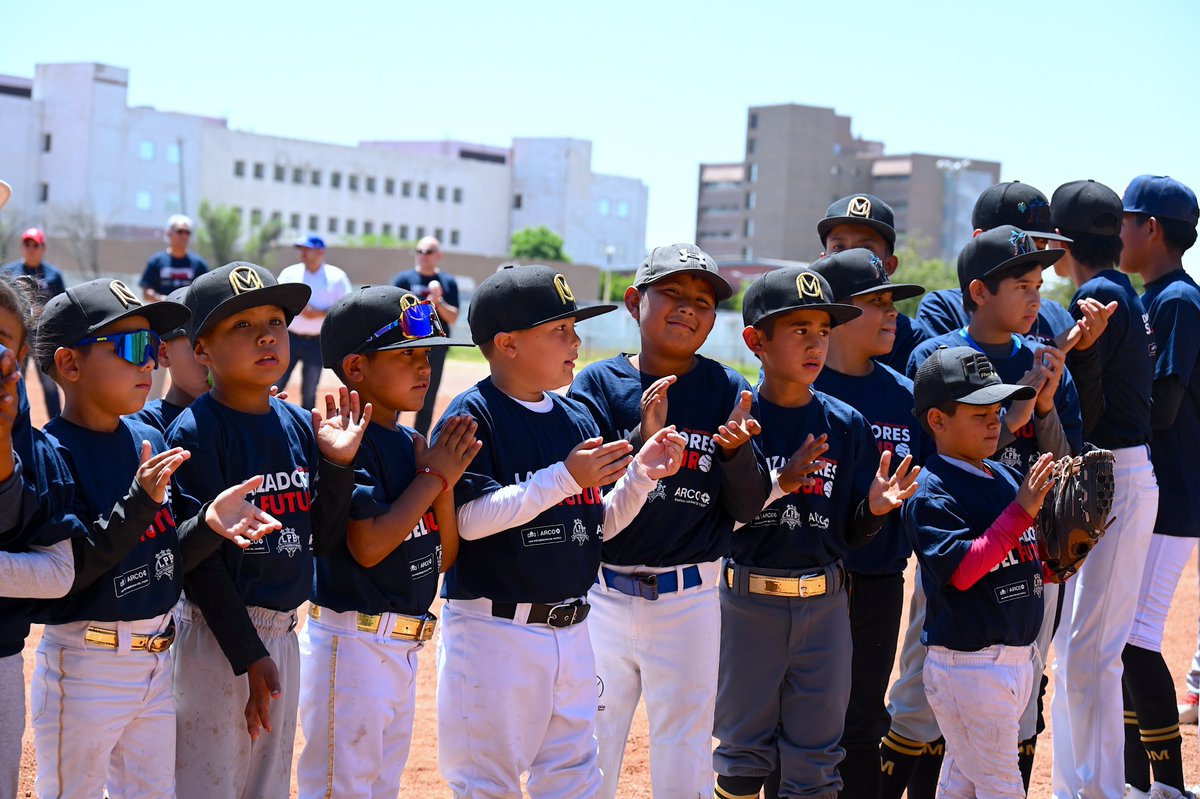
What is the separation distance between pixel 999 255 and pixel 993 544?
140 centimetres

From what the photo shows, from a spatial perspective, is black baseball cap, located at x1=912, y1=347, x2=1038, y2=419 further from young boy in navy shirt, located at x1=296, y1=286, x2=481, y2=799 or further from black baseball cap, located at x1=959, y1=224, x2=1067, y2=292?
young boy in navy shirt, located at x1=296, y1=286, x2=481, y2=799

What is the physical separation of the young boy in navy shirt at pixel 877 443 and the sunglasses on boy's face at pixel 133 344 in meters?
2.52

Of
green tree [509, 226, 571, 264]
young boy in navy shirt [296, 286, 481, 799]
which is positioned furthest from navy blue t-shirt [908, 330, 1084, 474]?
green tree [509, 226, 571, 264]

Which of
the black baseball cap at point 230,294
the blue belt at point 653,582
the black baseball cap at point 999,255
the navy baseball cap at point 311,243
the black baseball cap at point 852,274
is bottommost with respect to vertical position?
the blue belt at point 653,582

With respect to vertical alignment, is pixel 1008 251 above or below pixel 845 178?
below

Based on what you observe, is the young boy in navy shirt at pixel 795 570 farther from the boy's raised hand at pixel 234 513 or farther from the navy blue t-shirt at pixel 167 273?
the navy blue t-shirt at pixel 167 273

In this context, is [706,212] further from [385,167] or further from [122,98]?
[122,98]

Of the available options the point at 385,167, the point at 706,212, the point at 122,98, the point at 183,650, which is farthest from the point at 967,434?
the point at 706,212

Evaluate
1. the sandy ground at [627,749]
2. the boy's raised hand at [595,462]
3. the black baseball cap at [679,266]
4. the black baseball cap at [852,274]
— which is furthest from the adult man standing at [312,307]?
the boy's raised hand at [595,462]

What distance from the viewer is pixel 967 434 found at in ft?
14.7

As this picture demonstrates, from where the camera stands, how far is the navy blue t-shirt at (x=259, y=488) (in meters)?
3.74

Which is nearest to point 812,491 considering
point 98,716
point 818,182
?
point 98,716

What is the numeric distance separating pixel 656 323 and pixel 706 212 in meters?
99.2

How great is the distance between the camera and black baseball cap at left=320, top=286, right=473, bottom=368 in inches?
157
